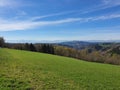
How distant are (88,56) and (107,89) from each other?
72.0 m

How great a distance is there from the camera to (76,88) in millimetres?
11289

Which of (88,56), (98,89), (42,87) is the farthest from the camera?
(88,56)

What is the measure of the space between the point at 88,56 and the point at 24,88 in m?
74.4

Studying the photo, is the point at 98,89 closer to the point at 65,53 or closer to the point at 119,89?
the point at 119,89

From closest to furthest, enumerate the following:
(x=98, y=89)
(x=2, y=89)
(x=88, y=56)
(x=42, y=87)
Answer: (x=2, y=89) < (x=42, y=87) < (x=98, y=89) < (x=88, y=56)

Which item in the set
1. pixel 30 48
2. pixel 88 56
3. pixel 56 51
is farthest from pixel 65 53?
pixel 30 48

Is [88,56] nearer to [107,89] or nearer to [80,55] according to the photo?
[80,55]

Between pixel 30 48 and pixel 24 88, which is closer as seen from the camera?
pixel 24 88

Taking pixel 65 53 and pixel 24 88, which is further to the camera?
pixel 65 53

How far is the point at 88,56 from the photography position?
83125 mm

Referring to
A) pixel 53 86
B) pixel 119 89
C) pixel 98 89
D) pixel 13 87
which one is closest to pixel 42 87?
pixel 53 86

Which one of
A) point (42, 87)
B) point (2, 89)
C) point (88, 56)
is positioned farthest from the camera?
point (88, 56)

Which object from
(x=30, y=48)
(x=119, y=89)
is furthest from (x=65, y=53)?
(x=119, y=89)

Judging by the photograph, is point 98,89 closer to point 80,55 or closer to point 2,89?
point 2,89
